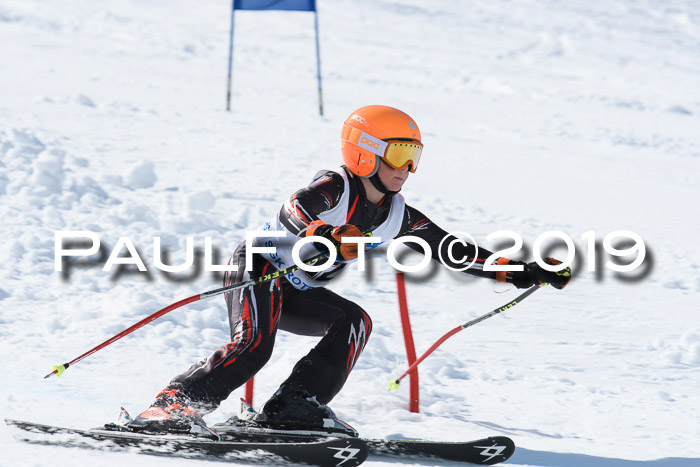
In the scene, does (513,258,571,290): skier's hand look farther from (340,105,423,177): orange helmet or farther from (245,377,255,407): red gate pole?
(245,377,255,407): red gate pole

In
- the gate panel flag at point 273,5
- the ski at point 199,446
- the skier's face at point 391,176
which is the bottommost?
the ski at point 199,446

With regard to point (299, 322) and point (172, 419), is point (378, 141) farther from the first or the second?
point (172, 419)

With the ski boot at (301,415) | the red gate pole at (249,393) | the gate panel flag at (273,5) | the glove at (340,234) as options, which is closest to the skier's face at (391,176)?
the glove at (340,234)

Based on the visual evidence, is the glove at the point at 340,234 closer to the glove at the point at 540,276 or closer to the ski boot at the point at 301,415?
the ski boot at the point at 301,415

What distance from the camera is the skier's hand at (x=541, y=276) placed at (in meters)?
Result: 3.35

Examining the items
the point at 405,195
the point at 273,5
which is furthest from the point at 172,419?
the point at 273,5

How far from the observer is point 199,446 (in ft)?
9.04

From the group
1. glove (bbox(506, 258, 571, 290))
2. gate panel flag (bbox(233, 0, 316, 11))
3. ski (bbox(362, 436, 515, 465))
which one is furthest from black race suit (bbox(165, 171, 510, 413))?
gate panel flag (bbox(233, 0, 316, 11))

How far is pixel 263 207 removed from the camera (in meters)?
7.64

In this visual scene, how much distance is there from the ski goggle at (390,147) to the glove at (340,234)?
1.58ft

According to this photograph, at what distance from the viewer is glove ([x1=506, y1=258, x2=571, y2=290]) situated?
3350 mm

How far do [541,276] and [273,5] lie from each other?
34.8 feet

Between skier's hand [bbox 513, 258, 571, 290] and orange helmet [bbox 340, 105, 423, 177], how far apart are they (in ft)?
2.21

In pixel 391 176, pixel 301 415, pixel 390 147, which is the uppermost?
pixel 390 147
